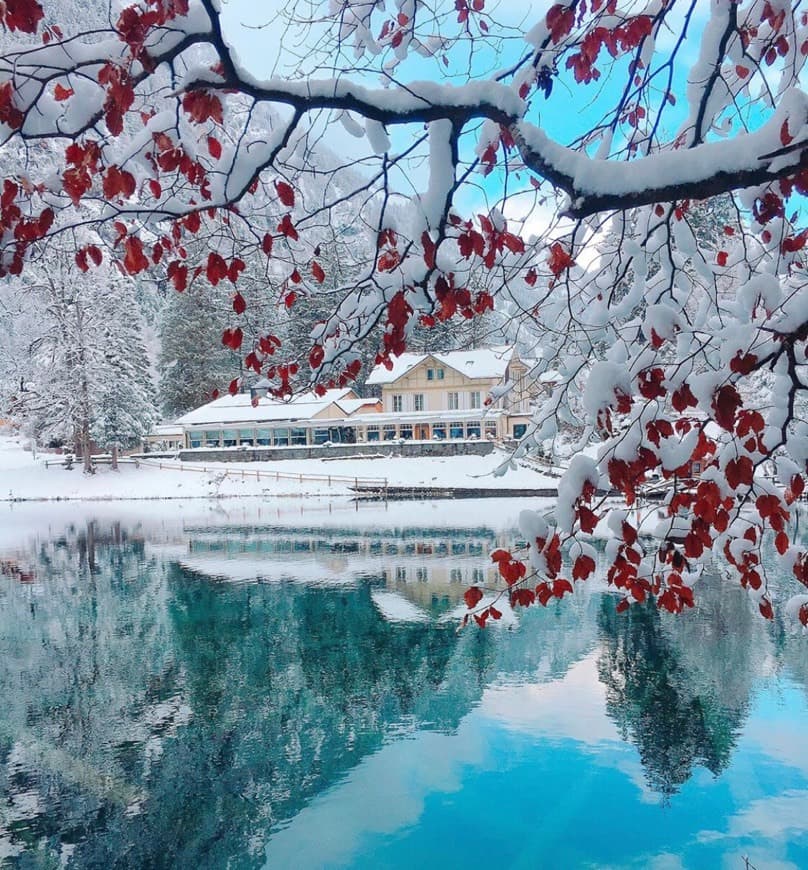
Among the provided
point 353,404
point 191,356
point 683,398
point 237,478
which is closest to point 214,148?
point 683,398

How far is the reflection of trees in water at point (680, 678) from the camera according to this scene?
770 cm

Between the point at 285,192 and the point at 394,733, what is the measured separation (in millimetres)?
6824

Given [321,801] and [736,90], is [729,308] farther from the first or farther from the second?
[321,801]

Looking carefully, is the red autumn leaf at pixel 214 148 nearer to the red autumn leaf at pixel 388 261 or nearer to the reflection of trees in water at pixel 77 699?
the red autumn leaf at pixel 388 261

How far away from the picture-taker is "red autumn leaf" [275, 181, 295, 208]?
10.8 ft

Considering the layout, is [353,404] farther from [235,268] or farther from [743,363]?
[743,363]

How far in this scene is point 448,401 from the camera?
48.1 metres

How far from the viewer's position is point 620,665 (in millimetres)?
10258

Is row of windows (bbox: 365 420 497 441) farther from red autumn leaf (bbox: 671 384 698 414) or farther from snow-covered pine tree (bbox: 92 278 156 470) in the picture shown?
red autumn leaf (bbox: 671 384 698 414)

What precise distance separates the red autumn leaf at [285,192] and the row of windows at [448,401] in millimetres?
43880

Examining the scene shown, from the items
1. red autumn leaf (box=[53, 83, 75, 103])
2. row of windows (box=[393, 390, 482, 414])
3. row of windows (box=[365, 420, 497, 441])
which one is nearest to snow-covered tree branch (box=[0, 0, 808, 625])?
red autumn leaf (box=[53, 83, 75, 103])

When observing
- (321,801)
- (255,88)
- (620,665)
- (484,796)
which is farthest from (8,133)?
(620,665)

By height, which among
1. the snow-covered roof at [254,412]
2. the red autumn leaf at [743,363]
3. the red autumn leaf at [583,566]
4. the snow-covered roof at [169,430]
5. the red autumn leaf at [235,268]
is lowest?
the red autumn leaf at [583,566]

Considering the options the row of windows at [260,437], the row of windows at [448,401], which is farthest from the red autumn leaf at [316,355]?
the row of windows at [260,437]
